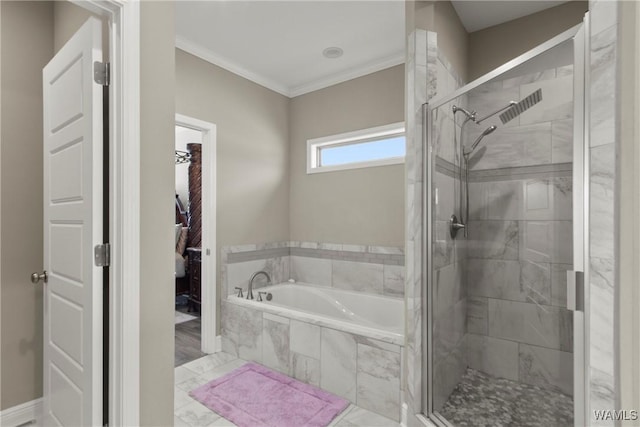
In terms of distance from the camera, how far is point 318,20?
8.35ft

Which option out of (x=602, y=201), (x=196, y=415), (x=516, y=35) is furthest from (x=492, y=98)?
(x=196, y=415)

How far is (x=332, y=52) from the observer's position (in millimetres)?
3027

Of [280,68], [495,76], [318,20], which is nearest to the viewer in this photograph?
[495,76]

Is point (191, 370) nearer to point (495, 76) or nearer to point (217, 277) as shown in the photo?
point (217, 277)

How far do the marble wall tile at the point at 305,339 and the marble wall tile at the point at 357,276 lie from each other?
1.01 m

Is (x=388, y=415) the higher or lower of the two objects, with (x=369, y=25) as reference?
lower

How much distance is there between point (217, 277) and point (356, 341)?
1529mm

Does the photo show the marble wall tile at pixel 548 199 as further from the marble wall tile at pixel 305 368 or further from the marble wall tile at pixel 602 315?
the marble wall tile at pixel 305 368

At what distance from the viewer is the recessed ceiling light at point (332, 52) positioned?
2973 millimetres

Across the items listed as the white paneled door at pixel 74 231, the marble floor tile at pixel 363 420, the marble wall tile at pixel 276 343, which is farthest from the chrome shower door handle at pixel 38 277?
the marble floor tile at pixel 363 420

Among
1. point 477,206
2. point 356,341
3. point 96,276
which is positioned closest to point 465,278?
point 477,206

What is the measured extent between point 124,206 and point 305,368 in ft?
5.95

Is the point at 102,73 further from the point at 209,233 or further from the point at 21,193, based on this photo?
the point at 209,233

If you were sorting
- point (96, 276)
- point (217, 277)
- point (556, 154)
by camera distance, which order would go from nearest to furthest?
point (96, 276) < point (556, 154) < point (217, 277)
